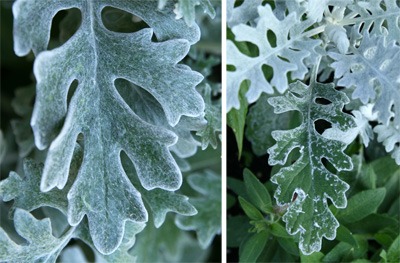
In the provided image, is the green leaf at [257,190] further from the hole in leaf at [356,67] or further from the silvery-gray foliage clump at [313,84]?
the hole in leaf at [356,67]

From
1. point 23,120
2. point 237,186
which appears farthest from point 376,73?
point 23,120

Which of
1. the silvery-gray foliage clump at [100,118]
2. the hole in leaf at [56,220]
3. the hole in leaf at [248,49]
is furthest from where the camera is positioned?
the hole in leaf at [56,220]

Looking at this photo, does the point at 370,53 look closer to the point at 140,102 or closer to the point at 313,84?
the point at 313,84

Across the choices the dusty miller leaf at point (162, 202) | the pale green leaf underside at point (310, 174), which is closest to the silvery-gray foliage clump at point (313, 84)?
the pale green leaf underside at point (310, 174)

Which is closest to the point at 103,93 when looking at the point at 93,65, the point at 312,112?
the point at 93,65

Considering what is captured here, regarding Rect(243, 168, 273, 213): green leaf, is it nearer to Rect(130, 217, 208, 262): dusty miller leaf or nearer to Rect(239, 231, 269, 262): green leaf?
Rect(239, 231, 269, 262): green leaf

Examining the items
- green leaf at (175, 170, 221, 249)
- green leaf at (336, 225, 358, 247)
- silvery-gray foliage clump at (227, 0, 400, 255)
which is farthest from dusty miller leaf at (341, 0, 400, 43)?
green leaf at (175, 170, 221, 249)

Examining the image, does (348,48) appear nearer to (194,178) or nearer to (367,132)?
(367,132)
